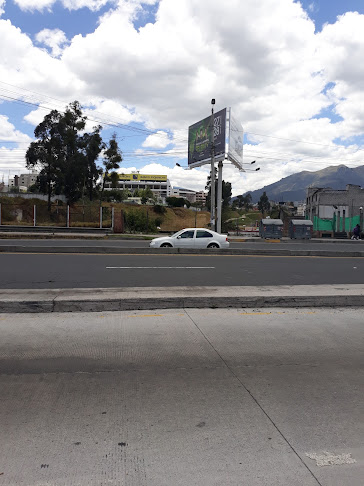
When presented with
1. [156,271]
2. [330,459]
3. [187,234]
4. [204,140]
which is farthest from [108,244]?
[204,140]

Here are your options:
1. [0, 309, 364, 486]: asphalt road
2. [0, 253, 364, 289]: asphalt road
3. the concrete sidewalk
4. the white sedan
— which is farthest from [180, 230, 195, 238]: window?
[0, 309, 364, 486]: asphalt road

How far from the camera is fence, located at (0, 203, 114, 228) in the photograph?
36500mm

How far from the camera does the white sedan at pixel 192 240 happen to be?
1872cm

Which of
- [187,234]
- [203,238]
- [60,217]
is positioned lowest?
[203,238]

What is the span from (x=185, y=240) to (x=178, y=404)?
50.1ft

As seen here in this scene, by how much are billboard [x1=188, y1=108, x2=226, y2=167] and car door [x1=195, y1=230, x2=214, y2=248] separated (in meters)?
20.9

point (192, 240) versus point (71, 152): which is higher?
point (71, 152)

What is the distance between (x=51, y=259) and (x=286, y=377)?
1078 cm

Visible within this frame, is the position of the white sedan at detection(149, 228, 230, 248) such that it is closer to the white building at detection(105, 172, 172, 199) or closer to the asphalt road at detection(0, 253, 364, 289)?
the asphalt road at detection(0, 253, 364, 289)

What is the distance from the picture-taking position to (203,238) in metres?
19.1

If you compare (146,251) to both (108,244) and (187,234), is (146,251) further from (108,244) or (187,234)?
(108,244)

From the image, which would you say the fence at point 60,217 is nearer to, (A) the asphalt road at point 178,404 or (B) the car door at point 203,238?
(B) the car door at point 203,238

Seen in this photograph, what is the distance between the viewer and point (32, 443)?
3059 mm

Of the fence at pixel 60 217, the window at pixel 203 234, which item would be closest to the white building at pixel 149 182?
the fence at pixel 60 217
